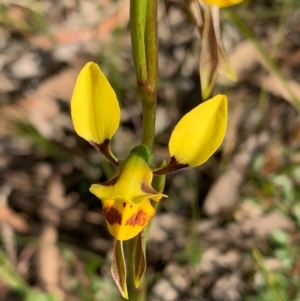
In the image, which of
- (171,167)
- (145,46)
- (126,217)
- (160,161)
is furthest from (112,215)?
(160,161)

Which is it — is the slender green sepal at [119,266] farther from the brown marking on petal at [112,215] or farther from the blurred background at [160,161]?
the blurred background at [160,161]

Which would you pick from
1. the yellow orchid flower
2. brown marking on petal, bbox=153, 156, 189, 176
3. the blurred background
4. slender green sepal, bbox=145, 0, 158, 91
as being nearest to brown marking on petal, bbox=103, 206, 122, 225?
the yellow orchid flower

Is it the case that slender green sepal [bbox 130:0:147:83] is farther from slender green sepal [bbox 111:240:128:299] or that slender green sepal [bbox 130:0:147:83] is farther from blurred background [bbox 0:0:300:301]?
blurred background [bbox 0:0:300:301]

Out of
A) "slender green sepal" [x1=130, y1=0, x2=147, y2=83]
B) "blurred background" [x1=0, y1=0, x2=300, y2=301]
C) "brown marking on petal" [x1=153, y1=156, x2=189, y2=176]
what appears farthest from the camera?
"blurred background" [x1=0, y1=0, x2=300, y2=301]

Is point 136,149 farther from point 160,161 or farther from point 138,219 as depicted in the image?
point 160,161

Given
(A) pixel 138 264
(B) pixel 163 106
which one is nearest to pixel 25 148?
(B) pixel 163 106

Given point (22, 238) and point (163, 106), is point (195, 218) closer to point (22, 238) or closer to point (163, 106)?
point (163, 106)
